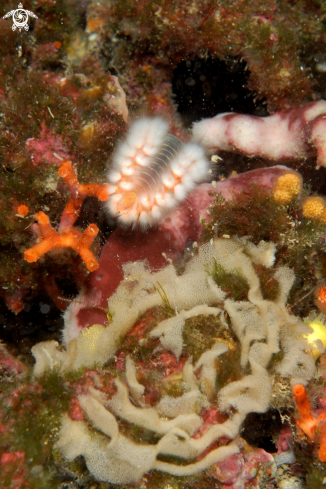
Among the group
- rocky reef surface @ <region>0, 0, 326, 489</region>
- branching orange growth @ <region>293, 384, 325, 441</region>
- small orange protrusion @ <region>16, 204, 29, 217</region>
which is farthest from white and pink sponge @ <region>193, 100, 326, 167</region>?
branching orange growth @ <region>293, 384, 325, 441</region>

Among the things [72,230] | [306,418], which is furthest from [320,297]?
[72,230]

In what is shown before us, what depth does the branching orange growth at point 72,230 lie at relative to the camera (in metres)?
3.09

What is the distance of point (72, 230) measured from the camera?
3225 mm

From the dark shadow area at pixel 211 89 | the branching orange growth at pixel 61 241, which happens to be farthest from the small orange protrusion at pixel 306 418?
the dark shadow area at pixel 211 89

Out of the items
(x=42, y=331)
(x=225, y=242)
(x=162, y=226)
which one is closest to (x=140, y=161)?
(x=162, y=226)

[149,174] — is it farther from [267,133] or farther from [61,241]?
[267,133]

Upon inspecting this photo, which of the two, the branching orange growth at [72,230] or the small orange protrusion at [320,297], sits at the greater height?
the small orange protrusion at [320,297]

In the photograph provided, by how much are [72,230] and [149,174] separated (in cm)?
106

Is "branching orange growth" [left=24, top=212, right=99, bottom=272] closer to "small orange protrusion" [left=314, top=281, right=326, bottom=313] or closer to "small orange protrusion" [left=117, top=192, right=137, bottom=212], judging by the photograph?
"small orange protrusion" [left=117, top=192, right=137, bottom=212]

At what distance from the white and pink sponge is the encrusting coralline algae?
164cm

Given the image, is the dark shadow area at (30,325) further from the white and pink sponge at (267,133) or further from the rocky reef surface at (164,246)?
the white and pink sponge at (267,133)

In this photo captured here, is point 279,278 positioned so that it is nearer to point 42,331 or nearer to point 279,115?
point 279,115

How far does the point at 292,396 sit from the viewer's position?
278 cm

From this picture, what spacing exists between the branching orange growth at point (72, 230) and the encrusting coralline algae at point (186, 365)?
56 centimetres
